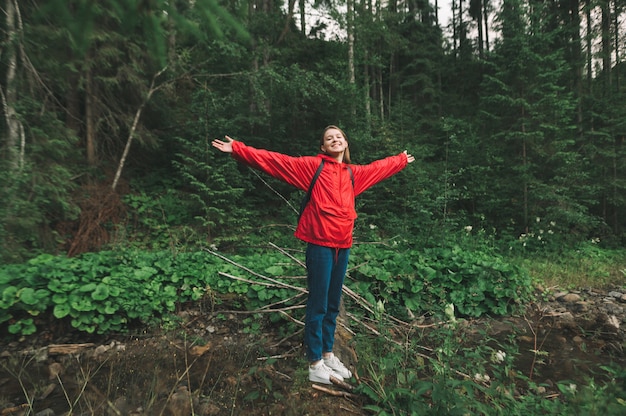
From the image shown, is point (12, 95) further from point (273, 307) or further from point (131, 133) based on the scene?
point (273, 307)

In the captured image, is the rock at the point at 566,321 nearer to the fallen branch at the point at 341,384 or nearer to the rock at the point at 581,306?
the rock at the point at 581,306

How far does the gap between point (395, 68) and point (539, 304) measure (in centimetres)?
1868

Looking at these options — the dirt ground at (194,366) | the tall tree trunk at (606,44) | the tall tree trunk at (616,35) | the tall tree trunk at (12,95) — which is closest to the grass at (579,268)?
the dirt ground at (194,366)

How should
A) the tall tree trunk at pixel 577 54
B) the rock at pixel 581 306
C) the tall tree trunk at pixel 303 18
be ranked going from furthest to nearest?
the tall tree trunk at pixel 577 54
the tall tree trunk at pixel 303 18
the rock at pixel 581 306

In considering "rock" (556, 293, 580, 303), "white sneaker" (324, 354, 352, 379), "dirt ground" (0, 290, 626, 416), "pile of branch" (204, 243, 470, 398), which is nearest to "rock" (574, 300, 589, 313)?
"rock" (556, 293, 580, 303)

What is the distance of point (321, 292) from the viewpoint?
7.88ft

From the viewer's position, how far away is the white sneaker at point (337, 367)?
8.26ft

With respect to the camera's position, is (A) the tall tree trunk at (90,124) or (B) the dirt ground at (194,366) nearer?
(B) the dirt ground at (194,366)

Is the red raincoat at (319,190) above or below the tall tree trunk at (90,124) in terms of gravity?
below

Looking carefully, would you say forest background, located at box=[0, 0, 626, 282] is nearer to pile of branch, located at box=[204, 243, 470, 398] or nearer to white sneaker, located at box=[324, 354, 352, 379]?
pile of branch, located at box=[204, 243, 470, 398]

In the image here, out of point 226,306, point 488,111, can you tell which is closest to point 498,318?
point 226,306

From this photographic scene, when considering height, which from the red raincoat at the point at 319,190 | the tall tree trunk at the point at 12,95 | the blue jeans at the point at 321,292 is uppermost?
the tall tree trunk at the point at 12,95

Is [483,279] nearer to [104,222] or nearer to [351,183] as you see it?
[351,183]

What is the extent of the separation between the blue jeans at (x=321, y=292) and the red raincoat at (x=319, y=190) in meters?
0.09
